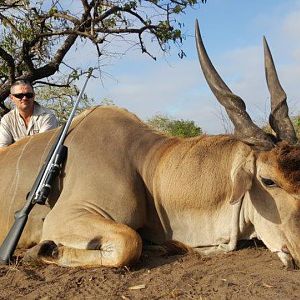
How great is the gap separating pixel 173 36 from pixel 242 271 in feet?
24.2

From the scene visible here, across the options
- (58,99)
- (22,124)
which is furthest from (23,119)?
(58,99)

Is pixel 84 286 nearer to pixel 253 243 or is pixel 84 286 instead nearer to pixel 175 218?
pixel 175 218

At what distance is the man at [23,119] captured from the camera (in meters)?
5.20

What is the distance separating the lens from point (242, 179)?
3307mm

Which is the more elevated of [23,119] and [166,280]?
[23,119]

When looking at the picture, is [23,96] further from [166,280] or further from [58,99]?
[58,99]

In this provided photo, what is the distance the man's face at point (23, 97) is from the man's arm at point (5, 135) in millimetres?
212

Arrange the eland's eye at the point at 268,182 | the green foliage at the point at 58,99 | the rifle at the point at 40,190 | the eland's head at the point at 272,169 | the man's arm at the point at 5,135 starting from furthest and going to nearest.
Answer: the green foliage at the point at 58,99
the man's arm at the point at 5,135
the rifle at the point at 40,190
the eland's eye at the point at 268,182
the eland's head at the point at 272,169

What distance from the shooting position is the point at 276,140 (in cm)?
349

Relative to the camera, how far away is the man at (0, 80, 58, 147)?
17.1 feet

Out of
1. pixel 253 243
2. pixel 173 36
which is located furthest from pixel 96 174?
pixel 173 36

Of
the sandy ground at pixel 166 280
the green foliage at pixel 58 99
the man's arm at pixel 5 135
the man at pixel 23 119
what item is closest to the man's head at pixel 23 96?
the man at pixel 23 119

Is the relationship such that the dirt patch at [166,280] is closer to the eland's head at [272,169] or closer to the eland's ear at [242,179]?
the eland's head at [272,169]

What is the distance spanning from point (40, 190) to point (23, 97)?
1694mm
